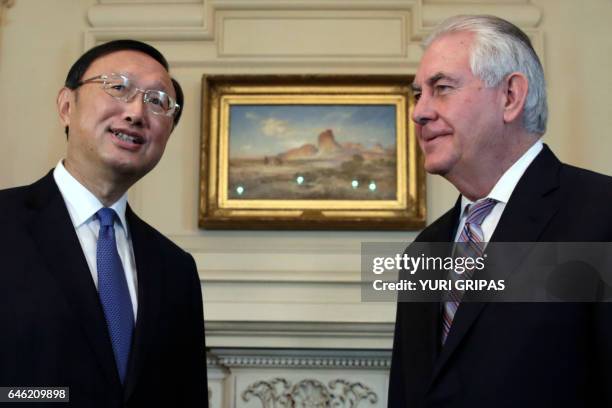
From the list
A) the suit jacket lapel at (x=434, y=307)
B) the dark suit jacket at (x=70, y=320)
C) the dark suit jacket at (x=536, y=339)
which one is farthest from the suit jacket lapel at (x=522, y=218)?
the dark suit jacket at (x=70, y=320)

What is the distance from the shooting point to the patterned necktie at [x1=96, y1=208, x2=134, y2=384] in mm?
1719

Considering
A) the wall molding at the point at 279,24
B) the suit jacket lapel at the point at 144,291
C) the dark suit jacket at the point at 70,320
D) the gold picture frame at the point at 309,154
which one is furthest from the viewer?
the wall molding at the point at 279,24

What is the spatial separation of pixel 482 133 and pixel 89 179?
105cm

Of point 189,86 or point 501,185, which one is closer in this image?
point 501,185

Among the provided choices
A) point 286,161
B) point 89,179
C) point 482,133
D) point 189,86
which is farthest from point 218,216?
point 482,133

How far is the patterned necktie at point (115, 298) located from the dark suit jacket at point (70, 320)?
0.07ft

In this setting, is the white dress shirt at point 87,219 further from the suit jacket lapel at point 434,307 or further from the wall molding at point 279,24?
the wall molding at point 279,24

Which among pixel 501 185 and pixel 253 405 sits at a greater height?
pixel 501 185

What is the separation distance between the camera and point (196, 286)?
7.00ft

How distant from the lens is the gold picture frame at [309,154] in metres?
3.26

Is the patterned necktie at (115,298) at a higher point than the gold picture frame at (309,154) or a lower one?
lower

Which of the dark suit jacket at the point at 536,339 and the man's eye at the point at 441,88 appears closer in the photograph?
the dark suit jacket at the point at 536,339

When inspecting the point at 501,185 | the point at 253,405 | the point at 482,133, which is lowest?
the point at 253,405

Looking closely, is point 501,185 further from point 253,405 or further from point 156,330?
point 253,405
